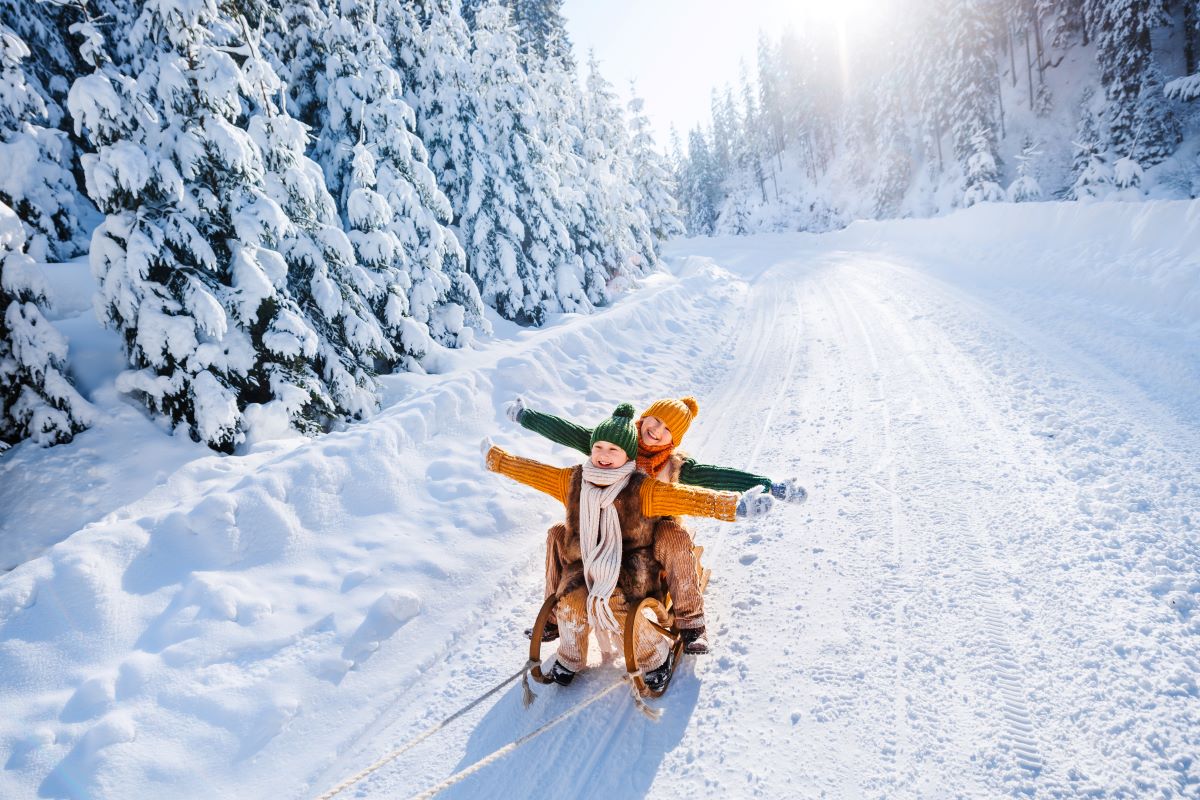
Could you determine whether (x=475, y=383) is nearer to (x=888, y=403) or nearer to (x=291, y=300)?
(x=291, y=300)

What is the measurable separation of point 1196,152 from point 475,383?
30286 millimetres

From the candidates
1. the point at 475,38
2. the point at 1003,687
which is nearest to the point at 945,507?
the point at 1003,687

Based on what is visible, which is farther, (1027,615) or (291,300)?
(291,300)

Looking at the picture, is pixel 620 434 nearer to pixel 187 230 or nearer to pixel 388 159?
pixel 187 230

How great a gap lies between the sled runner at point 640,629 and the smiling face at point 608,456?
0.76 meters

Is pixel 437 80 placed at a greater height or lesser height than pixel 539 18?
lesser

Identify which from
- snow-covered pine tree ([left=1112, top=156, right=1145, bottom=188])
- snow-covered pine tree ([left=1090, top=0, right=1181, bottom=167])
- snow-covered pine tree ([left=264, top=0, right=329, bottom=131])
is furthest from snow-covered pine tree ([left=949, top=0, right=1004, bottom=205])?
snow-covered pine tree ([left=264, top=0, right=329, bottom=131])

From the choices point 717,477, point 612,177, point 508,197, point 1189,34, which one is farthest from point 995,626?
point 1189,34

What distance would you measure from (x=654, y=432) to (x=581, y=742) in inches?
70.5

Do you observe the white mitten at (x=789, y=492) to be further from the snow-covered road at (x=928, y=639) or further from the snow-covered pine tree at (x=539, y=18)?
the snow-covered pine tree at (x=539, y=18)

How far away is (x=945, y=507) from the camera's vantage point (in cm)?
442

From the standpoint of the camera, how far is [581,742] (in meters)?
2.93

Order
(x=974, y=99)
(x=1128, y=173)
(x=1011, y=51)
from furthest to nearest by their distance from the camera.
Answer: (x=1011, y=51), (x=974, y=99), (x=1128, y=173)

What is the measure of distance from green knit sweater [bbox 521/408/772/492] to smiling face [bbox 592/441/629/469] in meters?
Answer: 0.19
